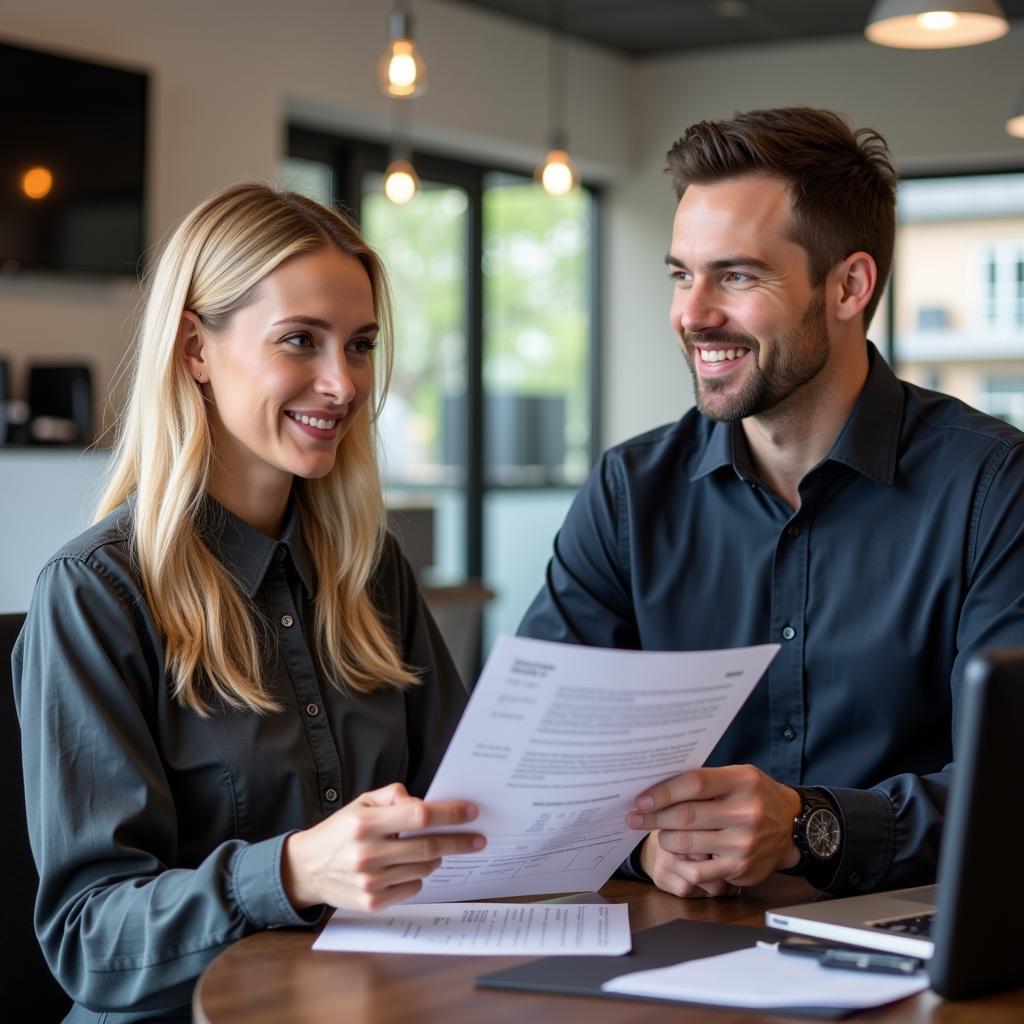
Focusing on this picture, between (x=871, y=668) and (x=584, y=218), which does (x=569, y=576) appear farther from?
(x=584, y=218)

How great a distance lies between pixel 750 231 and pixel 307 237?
0.61 m

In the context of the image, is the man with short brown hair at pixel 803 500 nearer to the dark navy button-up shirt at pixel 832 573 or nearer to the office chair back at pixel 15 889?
the dark navy button-up shirt at pixel 832 573

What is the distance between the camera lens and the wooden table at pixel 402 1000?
1158 mm

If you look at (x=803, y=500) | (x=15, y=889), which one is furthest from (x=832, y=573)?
(x=15, y=889)

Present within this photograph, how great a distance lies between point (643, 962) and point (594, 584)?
0.87m

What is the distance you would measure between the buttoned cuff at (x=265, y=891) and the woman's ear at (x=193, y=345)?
0.64 metres

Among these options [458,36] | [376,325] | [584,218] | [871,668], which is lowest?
[871,668]

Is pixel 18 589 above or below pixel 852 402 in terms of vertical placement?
below

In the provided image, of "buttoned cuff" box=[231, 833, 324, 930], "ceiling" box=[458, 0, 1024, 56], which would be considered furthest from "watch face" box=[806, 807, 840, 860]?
"ceiling" box=[458, 0, 1024, 56]

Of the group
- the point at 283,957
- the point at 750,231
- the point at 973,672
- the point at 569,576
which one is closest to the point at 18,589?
the point at 569,576

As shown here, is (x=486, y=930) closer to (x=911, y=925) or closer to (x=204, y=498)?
(x=911, y=925)

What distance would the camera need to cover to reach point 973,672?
3.52 feet

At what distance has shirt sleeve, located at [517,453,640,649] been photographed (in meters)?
2.10

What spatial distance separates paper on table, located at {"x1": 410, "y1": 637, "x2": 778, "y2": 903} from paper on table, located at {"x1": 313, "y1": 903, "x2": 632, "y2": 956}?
1.0 inches
